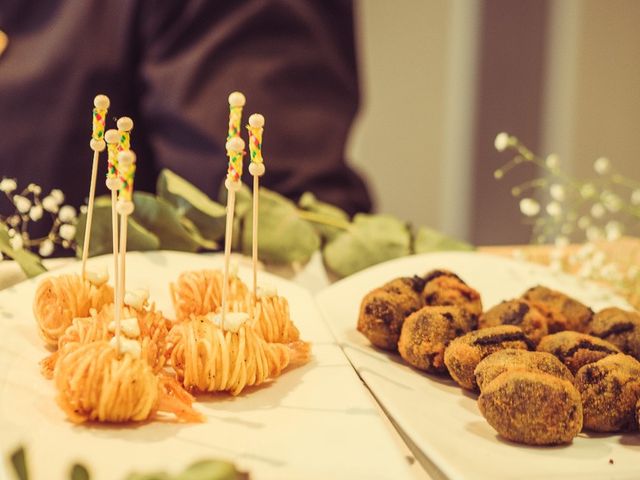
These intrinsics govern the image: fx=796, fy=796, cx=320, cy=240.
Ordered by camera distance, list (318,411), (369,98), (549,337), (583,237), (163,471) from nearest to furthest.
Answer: (163,471) < (318,411) < (549,337) < (583,237) < (369,98)

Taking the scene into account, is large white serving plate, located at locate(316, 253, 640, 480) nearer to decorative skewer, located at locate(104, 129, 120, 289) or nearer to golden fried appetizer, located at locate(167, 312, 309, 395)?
golden fried appetizer, located at locate(167, 312, 309, 395)

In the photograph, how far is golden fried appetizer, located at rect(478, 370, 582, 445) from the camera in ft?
2.87

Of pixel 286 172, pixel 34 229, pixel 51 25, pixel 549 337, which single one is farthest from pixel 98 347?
pixel 51 25

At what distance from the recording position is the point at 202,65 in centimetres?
205

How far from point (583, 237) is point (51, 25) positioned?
3.07m

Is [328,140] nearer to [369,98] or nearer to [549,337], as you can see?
[549,337]

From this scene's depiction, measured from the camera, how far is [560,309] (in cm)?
125

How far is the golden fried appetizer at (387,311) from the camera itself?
1186 mm

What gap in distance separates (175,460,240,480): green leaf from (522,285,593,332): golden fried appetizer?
70 centimetres

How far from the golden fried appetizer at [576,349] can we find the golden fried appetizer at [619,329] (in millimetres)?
54

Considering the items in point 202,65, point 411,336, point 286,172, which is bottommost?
point 411,336

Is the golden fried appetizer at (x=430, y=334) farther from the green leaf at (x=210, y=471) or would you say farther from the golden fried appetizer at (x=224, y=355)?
the green leaf at (x=210, y=471)

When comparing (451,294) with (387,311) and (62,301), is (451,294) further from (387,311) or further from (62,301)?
(62,301)

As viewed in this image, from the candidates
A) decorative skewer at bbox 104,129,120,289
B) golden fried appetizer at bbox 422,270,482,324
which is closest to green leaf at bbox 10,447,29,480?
decorative skewer at bbox 104,129,120,289
